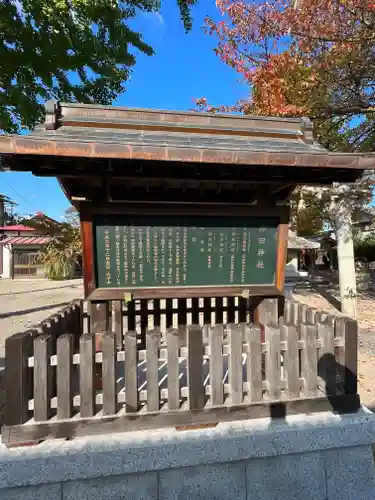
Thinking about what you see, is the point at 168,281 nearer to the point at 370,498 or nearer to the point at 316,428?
the point at 316,428

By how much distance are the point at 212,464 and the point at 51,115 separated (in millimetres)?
3434

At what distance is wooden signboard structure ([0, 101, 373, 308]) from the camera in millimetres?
2783

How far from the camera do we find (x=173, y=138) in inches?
115

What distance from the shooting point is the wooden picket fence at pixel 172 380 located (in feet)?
7.50

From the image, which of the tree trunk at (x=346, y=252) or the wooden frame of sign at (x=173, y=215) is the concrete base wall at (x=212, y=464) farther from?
the tree trunk at (x=346, y=252)

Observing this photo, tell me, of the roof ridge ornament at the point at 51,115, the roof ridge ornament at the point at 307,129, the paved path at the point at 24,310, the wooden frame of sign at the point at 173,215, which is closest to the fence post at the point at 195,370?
the wooden frame of sign at the point at 173,215

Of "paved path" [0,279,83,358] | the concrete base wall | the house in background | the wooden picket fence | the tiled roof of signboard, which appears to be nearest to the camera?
the concrete base wall

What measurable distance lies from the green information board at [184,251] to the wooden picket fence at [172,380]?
80 cm

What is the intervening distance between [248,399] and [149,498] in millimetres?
1073

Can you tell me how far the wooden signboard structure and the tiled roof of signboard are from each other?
0.01 metres

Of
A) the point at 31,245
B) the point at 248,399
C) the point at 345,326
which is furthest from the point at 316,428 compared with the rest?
the point at 31,245

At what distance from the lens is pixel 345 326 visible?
8.80 ft

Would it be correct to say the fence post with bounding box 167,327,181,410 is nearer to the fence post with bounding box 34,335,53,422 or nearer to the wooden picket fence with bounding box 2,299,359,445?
the wooden picket fence with bounding box 2,299,359,445

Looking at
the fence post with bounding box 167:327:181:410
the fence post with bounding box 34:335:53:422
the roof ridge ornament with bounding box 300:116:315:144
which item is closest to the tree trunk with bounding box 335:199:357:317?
the roof ridge ornament with bounding box 300:116:315:144
